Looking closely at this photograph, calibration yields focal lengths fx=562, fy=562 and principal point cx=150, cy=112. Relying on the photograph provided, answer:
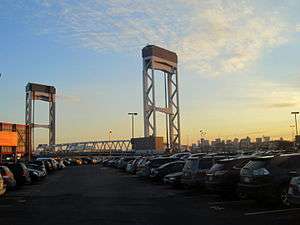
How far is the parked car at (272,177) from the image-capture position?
51.1ft

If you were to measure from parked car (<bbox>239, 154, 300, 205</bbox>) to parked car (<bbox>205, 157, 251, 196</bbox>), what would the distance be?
2632 millimetres

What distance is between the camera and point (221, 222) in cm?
1347

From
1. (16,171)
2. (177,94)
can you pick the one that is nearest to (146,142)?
(177,94)

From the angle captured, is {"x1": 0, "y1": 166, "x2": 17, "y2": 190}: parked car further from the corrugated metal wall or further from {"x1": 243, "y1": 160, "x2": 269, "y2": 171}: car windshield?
the corrugated metal wall

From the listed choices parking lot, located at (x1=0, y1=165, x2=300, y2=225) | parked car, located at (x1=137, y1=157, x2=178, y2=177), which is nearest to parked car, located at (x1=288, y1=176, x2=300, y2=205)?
parking lot, located at (x1=0, y1=165, x2=300, y2=225)

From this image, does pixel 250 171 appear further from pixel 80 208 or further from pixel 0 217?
pixel 0 217

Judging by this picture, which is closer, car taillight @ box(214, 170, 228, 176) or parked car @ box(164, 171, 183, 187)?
car taillight @ box(214, 170, 228, 176)

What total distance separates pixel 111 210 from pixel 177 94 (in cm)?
10259

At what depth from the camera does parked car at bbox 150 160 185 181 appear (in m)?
30.7

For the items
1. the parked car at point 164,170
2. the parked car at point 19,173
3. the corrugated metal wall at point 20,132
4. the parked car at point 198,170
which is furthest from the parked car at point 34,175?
the corrugated metal wall at point 20,132

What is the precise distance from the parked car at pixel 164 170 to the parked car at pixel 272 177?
46.6ft

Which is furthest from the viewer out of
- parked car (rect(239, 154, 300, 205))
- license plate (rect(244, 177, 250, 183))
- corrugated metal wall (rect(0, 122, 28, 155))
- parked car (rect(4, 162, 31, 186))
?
corrugated metal wall (rect(0, 122, 28, 155))

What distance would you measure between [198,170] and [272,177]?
747 centimetres

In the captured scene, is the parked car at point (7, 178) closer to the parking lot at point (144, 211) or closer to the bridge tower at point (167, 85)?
the parking lot at point (144, 211)
